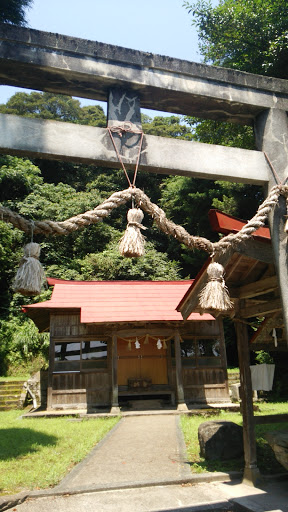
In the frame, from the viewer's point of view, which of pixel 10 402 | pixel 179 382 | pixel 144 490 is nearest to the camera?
pixel 144 490

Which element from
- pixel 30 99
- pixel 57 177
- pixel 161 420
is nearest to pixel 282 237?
pixel 161 420

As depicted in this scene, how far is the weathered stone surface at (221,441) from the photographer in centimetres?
643

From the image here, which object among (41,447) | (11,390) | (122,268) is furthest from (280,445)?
(122,268)

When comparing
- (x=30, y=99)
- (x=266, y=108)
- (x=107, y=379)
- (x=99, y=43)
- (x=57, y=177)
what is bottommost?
(x=107, y=379)

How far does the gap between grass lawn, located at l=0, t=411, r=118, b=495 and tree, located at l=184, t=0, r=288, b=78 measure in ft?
50.1

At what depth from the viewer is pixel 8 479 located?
5.55m

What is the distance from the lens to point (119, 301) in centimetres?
1346

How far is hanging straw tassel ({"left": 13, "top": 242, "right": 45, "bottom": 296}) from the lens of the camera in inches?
112

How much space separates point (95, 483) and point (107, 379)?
746 centimetres

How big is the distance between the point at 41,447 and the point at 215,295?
629 centimetres

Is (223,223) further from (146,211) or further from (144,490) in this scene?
(144,490)

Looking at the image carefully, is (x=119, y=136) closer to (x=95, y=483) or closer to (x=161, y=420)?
(x=95, y=483)

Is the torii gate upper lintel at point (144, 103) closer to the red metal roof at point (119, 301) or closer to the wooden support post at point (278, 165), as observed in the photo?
the wooden support post at point (278, 165)

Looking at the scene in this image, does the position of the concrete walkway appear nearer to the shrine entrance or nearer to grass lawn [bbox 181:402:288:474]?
grass lawn [bbox 181:402:288:474]
